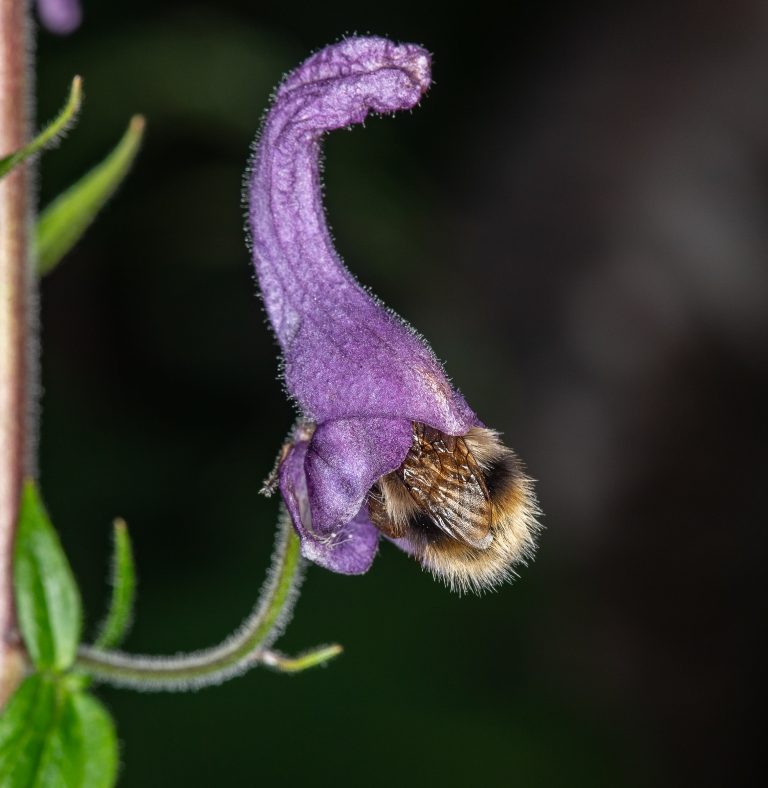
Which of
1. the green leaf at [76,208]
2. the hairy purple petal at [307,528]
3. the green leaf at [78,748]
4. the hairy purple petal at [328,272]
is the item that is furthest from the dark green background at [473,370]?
the hairy purple petal at [328,272]

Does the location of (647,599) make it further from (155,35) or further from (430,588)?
(155,35)

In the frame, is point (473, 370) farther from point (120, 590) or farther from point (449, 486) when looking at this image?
point (449, 486)

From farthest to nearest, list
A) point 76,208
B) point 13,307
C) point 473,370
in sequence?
point 473,370
point 76,208
point 13,307

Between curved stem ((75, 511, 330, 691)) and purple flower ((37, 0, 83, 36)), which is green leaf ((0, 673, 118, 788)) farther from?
purple flower ((37, 0, 83, 36))

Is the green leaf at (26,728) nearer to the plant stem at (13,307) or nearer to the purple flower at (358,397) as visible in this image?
the plant stem at (13,307)

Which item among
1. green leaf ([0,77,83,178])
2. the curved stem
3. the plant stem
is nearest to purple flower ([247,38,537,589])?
the curved stem

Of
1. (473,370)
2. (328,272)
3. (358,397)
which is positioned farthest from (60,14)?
(473,370)
